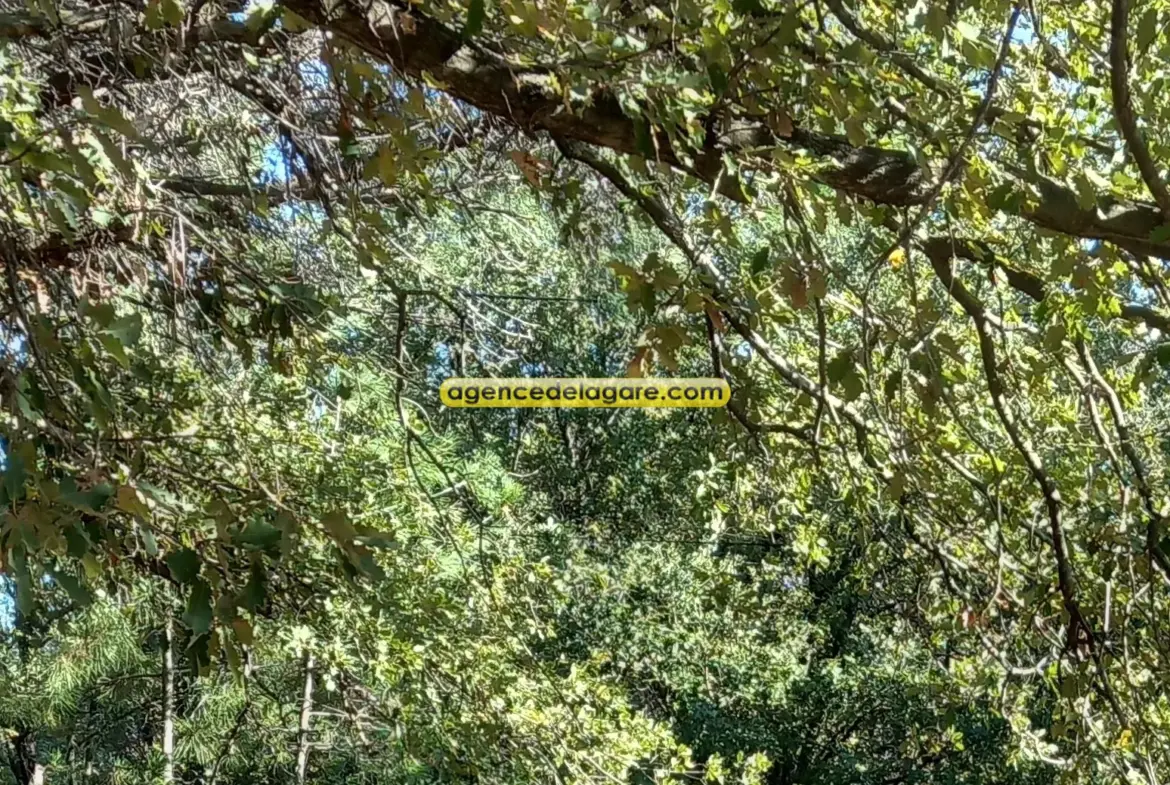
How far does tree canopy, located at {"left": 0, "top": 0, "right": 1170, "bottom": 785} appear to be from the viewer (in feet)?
4.89

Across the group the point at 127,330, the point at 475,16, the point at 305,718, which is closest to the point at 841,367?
the point at 475,16

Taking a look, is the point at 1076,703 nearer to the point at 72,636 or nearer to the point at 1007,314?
the point at 1007,314

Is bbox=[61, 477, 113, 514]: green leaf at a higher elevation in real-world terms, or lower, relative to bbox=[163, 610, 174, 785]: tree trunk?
higher

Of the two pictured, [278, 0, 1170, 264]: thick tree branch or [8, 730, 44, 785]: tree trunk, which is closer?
[278, 0, 1170, 264]: thick tree branch

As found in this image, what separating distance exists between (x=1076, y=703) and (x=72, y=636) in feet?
17.6

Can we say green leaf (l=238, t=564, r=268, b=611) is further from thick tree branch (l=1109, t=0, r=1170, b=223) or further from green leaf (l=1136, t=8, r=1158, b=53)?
green leaf (l=1136, t=8, r=1158, b=53)

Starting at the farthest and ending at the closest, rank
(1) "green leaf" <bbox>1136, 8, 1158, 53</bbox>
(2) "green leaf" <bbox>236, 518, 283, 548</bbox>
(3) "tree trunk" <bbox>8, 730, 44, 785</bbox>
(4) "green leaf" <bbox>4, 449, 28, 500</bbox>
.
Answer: (3) "tree trunk" <bbox>8, 730, 44, 785</bbox>
(1) "green leaf" <bbox>1136, 8, 1158, 53</bbox>
(2) "green leaf" <bbox>236, 518, 283, 548</bbox>
(4) "green leaf" <bbox>4, 449, 28, 500</bbox>

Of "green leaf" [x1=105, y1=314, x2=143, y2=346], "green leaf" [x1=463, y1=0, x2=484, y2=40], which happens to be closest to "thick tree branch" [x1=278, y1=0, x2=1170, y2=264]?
"green leaf" [x1=463, y1=0, x2=484, y2=40]

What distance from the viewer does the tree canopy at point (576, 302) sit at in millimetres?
1489

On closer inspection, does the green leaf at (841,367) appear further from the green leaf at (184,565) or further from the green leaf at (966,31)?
the green leaf at (184,565)

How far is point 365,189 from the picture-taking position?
310 centimetres

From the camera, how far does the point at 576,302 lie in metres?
2.69

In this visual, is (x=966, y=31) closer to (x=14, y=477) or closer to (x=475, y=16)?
(x=475, y=16)

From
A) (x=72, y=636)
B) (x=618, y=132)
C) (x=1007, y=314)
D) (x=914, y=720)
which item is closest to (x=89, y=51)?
(x=618, y=132)
